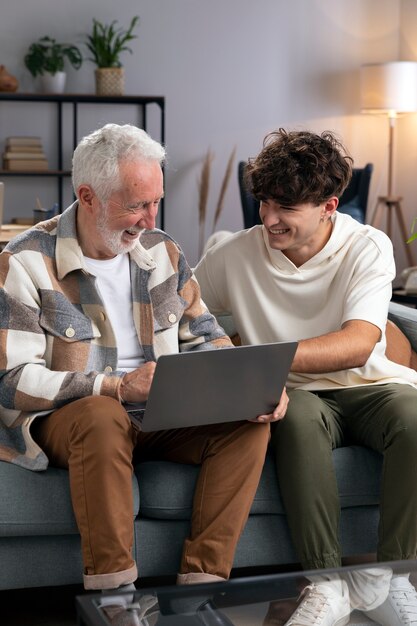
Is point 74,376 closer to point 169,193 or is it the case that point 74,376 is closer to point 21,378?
point 21,378

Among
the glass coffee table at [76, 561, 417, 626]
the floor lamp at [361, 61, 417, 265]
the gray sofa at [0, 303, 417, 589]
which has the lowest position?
the gray sofa at [0, 303, 417, 589]

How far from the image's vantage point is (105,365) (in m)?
2.36

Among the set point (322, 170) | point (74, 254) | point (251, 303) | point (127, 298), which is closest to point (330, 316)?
point (251, 303)

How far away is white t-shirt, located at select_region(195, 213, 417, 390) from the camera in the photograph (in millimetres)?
2619

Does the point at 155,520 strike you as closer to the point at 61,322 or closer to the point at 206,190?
the point at 61,322

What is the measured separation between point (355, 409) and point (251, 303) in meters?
0.41

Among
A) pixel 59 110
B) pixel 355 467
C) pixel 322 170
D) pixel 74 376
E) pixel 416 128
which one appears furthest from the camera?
pixel 416 128

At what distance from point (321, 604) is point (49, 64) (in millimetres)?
5696

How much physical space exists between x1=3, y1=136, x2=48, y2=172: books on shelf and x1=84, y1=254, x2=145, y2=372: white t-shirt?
4472 millimetres

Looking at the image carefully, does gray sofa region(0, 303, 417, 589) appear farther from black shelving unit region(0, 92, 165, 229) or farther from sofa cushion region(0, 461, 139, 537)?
black shelving unit region(0, 92, 165, 229)

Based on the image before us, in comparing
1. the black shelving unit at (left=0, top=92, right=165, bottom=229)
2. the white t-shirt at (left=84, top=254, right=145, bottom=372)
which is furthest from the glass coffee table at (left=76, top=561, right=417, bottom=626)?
the black shelving unit at (left=0, top=92, right=165, bottom=229)

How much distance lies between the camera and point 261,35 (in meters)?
7.35

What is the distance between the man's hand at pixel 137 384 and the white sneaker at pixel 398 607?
73 centimetres

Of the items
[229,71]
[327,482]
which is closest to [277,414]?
[327,482]
